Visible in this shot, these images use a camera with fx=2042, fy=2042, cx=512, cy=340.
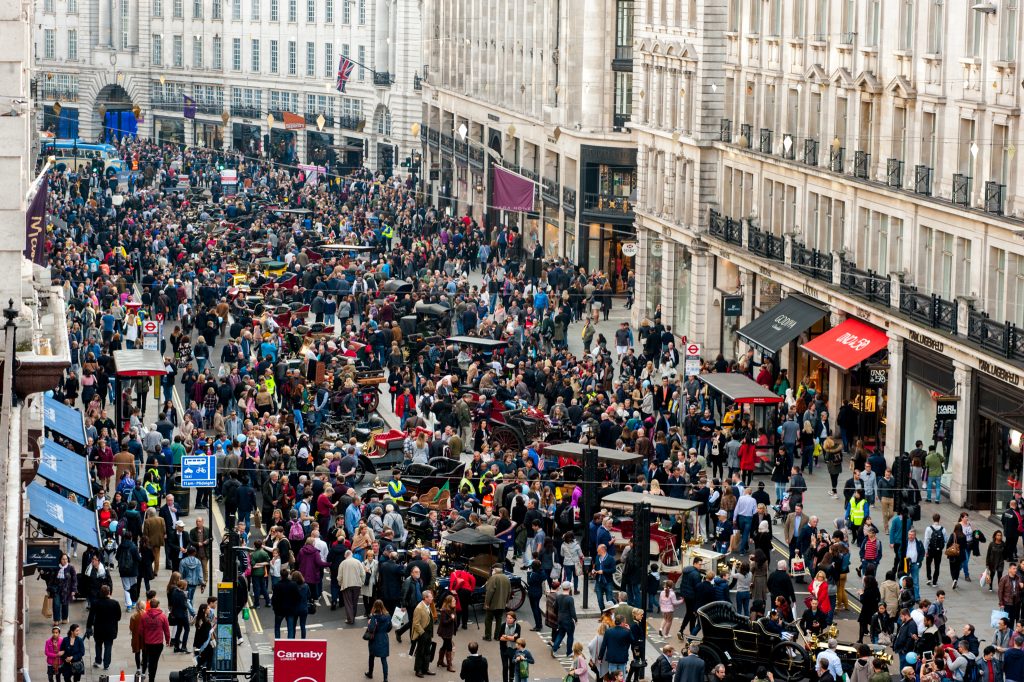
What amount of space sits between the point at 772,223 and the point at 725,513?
69.1 ft

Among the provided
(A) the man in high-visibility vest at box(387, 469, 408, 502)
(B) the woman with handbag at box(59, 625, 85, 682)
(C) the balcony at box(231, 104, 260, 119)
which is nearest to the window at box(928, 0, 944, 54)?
(A) the man in high-visibility vest at box(387, 469, 408, 502)

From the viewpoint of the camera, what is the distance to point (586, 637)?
112 feet

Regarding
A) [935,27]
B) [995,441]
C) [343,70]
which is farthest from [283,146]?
[995,441]

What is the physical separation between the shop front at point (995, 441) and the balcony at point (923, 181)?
564cm

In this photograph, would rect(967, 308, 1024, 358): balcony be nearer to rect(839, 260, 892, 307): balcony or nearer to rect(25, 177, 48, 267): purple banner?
rect(839, 260, 892, 307): balcony

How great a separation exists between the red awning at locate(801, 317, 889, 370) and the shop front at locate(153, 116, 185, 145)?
96069 millimetres

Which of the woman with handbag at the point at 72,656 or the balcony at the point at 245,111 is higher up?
the balcony at the point at 245,111

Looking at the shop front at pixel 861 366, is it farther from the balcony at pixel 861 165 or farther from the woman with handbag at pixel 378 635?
the woman with handbag at pixel 378 635

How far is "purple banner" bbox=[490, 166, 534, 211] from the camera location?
8006 centimetres

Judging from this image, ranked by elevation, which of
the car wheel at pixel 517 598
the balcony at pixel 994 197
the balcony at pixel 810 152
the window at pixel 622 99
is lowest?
the car wheel at pixel 517 598

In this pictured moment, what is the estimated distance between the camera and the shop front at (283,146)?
125688 millimetres

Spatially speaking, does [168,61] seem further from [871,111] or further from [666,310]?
[871,111]

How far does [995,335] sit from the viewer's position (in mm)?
43062

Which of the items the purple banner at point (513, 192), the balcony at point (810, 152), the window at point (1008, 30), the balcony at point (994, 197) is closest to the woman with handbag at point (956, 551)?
the balcony at point (994, 197)
